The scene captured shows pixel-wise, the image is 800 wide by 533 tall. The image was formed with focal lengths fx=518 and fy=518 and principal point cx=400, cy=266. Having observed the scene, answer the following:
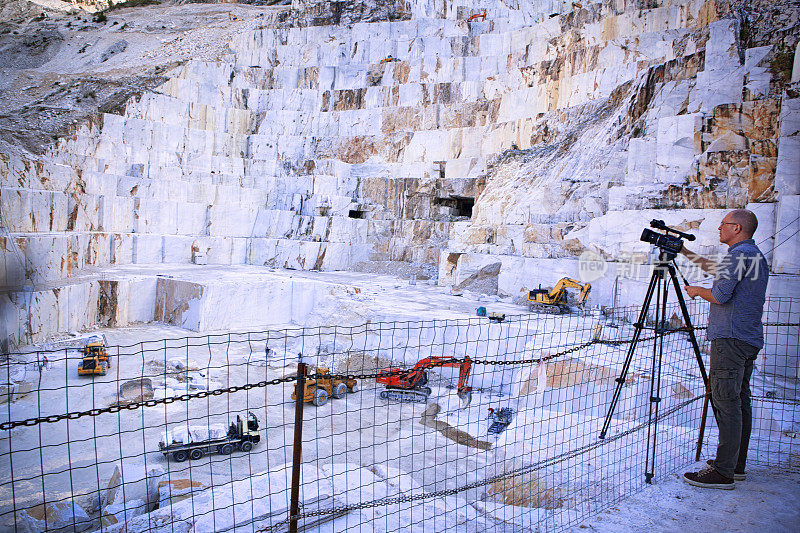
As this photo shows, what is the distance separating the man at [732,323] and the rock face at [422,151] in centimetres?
582

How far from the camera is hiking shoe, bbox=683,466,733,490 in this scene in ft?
10.9

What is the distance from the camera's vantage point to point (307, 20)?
3438cm

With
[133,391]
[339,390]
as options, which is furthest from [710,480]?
[133,391]

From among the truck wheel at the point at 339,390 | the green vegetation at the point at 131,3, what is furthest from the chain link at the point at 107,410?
the green vegetation at the point at 131,3

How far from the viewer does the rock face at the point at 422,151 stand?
11.0 meters

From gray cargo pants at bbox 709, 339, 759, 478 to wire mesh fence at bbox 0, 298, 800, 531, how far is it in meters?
0.34

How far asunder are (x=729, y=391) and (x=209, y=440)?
5.74 meters

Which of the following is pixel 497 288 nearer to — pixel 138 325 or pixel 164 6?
pixel 138 325

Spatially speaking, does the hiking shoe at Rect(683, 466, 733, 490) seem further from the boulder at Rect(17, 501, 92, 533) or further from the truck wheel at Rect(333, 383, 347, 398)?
the truck wheel at Rect(333, 383, 347, 398)

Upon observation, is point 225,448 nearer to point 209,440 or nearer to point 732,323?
point 209,440

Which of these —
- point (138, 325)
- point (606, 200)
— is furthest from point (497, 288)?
point (138, 325)

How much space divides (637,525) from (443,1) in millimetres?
37368

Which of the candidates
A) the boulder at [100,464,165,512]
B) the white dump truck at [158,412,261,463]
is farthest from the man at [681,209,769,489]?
the white dump truck at [158,412,261,463]

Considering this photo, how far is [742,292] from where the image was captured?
→ 10.3 feet
